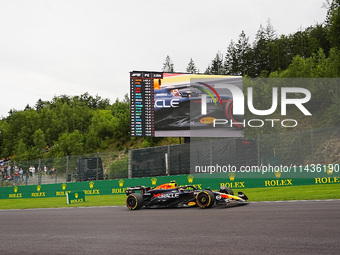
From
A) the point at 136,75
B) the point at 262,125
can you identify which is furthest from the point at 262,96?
the point at 136,75

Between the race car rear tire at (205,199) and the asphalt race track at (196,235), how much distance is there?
1.48m

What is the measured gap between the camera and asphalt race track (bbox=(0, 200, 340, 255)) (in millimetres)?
5738

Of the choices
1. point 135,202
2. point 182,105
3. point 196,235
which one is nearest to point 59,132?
point 182,105

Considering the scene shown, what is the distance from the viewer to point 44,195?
26.9 m

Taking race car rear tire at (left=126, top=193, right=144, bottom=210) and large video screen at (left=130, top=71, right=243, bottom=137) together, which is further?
large video screen at (left=130, top=71, right=243, bottom=137)

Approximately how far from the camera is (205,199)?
462 inches

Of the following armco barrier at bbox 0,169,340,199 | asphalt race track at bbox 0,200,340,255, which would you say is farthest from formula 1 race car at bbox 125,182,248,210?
armco barrier at bbox 0,169,340,199

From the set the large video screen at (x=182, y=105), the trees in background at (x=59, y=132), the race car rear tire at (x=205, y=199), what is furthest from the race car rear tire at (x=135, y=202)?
the trees in background at (x=59, y=132)

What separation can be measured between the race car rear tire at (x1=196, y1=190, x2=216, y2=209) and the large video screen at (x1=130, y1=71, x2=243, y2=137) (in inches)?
527

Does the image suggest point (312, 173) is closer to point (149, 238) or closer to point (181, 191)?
point (181, 191)

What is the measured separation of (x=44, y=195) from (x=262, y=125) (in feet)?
68.0

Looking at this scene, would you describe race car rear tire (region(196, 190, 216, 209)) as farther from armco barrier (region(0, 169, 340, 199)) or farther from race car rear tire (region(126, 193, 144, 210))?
armco barrier (region(0, 169, 340, 199))

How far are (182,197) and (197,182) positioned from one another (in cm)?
808

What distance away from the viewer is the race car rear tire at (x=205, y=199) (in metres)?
11.6
